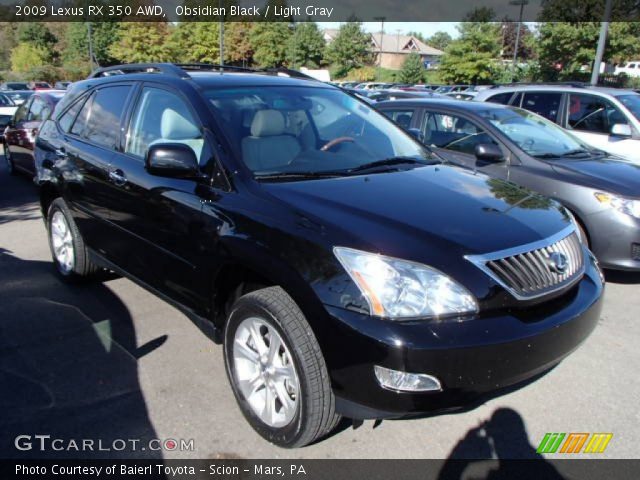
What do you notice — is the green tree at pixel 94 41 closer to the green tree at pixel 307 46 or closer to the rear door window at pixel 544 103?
the green tree at pixel 307 46

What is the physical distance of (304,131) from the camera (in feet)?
11.4

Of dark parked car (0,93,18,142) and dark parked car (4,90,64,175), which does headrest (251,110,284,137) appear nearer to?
dark parked car (4,90,64,175)

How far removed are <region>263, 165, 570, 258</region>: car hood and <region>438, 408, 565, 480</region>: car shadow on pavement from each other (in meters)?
1.06

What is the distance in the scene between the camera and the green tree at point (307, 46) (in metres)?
58.2

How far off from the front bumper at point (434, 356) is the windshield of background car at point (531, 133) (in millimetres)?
3796

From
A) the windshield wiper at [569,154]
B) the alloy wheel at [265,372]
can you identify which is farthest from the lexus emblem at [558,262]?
the windshield wiper at [569,154]

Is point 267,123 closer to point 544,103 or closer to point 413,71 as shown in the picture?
point 544,103

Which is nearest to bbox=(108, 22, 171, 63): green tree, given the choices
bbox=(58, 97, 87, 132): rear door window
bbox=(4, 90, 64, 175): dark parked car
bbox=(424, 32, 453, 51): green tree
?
bbox=(4, 90, 64, 175): dark parked car

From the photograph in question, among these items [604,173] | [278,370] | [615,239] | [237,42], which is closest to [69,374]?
[278,370]

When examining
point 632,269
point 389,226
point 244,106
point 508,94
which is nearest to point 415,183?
point 389,226

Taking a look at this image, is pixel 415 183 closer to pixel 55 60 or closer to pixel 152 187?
pixel 152 187

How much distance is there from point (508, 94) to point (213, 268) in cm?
724

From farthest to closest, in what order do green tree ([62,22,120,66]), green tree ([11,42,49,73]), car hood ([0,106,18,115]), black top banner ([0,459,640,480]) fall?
green tree ([11,42,49,73]) < green tree ([62,22,120,66]) < car hood ([0,106,18,115]) < black top banner ([0,459,640,480])

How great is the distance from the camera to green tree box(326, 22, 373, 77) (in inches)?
2352
